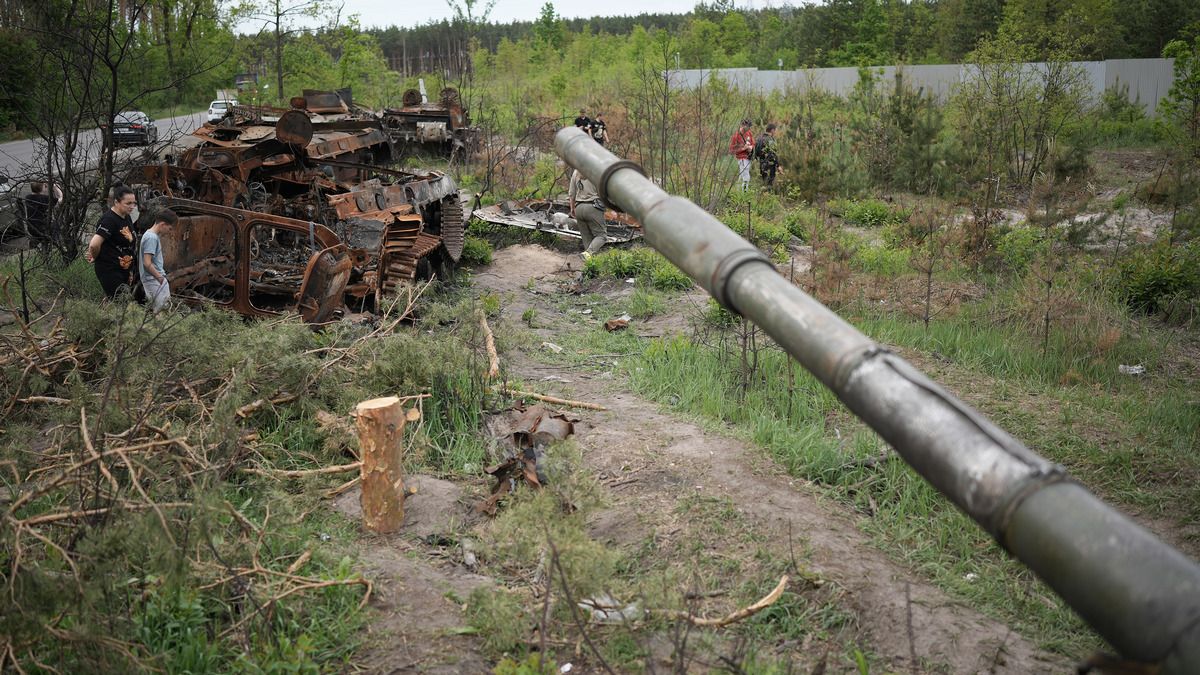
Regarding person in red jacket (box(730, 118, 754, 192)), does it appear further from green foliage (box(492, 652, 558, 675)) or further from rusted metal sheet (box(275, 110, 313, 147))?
green foliage (box(492, 652, 558, 675))

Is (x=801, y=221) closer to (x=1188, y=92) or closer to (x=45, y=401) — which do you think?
(x=1188, y=92)

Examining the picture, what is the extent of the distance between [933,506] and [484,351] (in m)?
3.93

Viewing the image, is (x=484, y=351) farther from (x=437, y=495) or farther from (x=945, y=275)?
(x=945, y=275)

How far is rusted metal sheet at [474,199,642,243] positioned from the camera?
14195 millimetres

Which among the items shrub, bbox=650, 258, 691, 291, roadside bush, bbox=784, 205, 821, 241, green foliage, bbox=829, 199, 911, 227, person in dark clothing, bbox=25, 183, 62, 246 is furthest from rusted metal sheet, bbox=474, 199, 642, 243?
person in dark clothing, bbox=25, 183, 62, 246

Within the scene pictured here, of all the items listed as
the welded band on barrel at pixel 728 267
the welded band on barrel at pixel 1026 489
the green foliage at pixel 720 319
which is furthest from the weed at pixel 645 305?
the welded band on barrel at pixel 1026 489

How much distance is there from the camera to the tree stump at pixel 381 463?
4.89m

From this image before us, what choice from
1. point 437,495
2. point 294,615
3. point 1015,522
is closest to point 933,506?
point 437,495

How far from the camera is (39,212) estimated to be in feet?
35.9

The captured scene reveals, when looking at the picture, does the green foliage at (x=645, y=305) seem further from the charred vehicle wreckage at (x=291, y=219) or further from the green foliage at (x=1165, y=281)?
the green foliage at (x=1165, y=281)

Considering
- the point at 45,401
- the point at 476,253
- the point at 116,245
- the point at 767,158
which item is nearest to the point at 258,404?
the point at 45,401

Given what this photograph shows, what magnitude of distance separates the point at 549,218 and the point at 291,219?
6998 millimetres

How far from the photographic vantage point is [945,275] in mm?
11008

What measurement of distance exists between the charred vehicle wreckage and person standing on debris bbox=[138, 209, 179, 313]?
0.36m
